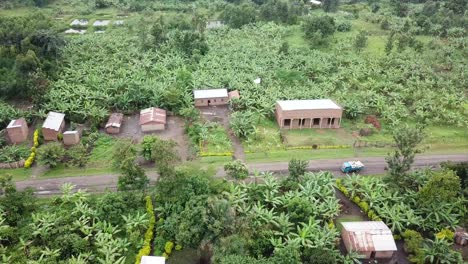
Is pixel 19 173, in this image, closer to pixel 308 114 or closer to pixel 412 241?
pixel 308 114

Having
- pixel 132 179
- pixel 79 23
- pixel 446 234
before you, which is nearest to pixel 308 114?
pixel 446 234

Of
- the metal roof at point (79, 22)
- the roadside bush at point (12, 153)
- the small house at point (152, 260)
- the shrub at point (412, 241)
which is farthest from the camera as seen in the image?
the metal roof at point (79, 22)

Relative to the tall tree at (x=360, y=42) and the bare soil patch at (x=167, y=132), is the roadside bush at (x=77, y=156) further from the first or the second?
the tall tree at (x=360, y=42)

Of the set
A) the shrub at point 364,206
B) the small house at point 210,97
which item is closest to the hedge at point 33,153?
the small house at point 210,97

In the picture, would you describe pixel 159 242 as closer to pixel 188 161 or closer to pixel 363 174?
pixel 188 161

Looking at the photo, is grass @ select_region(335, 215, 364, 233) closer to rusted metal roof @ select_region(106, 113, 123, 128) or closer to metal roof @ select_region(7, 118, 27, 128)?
rusted metal roof @ select_region(106, 113, 123, 128)

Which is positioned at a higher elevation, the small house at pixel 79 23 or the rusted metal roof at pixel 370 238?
the small house at pixel 79 23

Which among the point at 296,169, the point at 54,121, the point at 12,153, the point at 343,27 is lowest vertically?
the point at 12,153
